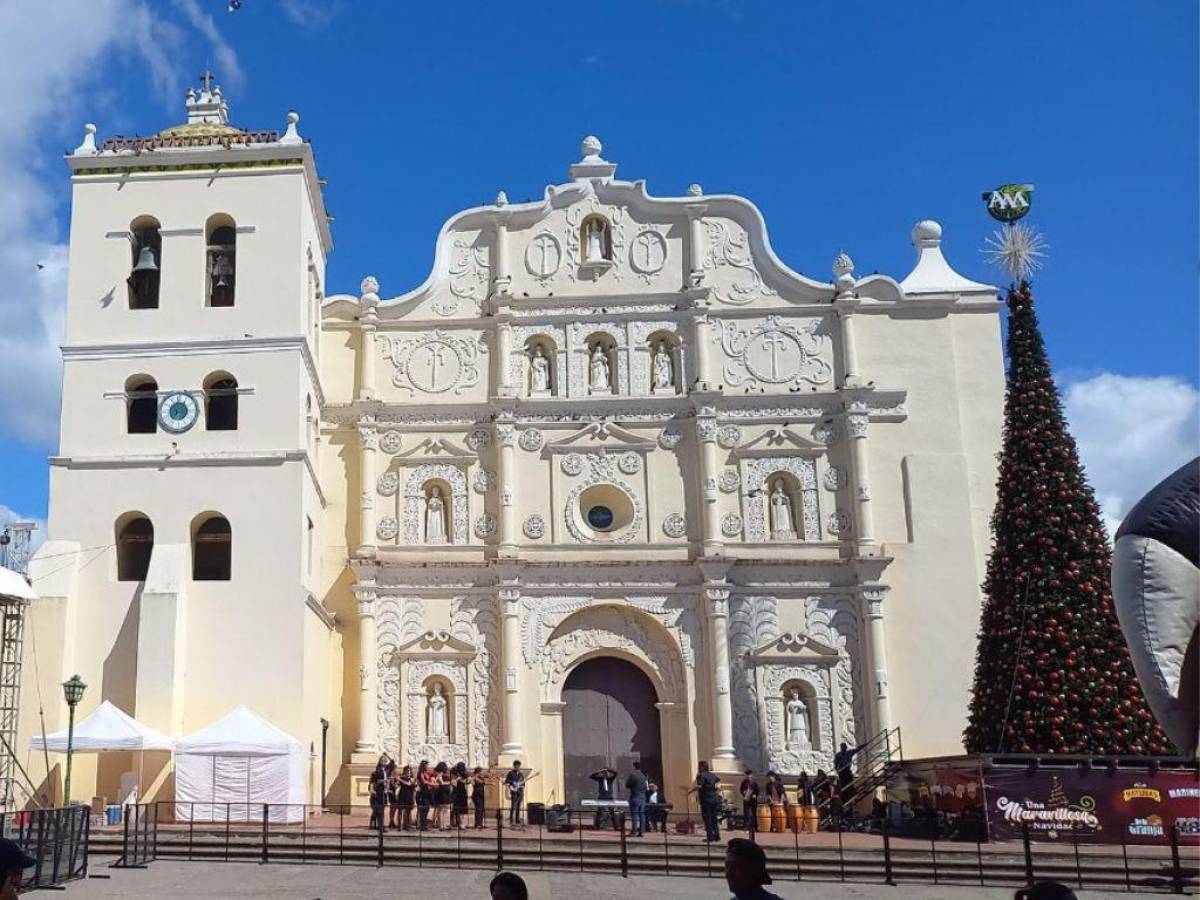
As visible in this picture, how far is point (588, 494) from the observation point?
2833cm

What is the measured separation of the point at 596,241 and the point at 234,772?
14.0m

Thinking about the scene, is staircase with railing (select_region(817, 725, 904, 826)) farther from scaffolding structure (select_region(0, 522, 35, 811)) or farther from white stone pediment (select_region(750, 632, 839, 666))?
scaffolding structure (select_region(0, 522, 35, 811))

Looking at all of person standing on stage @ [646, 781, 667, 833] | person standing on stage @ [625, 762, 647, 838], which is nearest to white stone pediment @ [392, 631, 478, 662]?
person standing on stage @ [646, 781, 667, 833]

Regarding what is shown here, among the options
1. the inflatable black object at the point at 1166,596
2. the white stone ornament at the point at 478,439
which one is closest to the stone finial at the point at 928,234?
the white stone ornament at the point at 478,439

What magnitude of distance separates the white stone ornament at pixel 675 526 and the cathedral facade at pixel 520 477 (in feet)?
0.16

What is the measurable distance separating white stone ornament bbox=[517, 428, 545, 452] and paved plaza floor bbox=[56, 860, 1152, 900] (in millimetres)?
11792

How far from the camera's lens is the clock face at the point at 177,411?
25.4m

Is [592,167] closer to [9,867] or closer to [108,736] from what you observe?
[108,736]

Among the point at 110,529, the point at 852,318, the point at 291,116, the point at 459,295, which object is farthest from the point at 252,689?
the point at 852,318

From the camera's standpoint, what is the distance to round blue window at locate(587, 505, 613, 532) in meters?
28.4

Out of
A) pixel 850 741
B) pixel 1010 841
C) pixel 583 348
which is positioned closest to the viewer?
pixel 1010 841

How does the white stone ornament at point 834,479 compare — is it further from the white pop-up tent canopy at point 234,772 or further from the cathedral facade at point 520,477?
the white pop-up tent canopy at point 234,772

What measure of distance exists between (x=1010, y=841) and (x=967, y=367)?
1248 centimetres

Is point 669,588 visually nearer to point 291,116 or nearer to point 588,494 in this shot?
point 588,494
